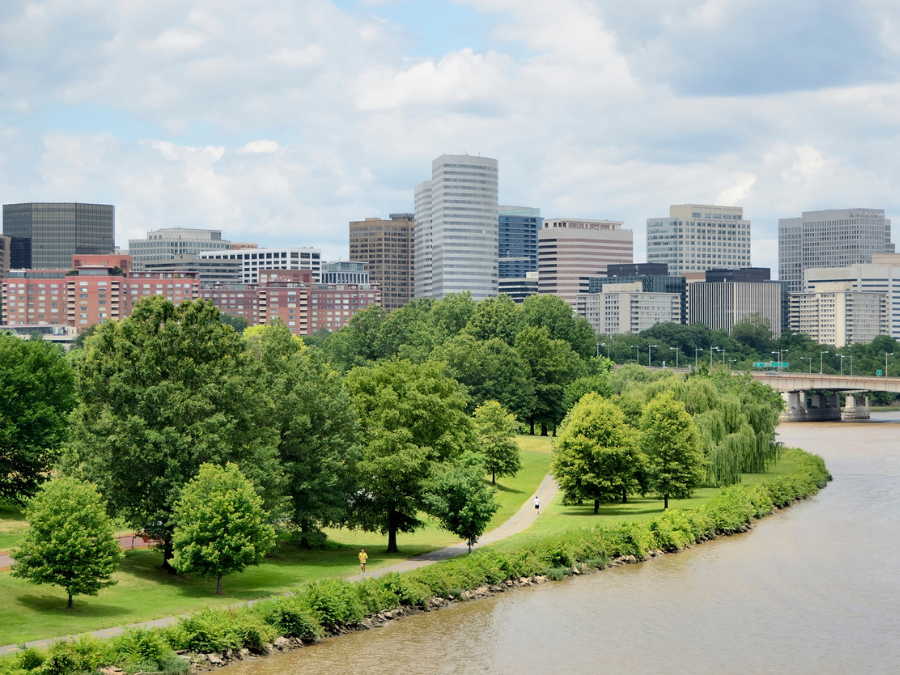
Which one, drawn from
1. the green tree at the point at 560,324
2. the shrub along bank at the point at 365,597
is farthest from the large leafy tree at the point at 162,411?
the green tree at the point at 560,324

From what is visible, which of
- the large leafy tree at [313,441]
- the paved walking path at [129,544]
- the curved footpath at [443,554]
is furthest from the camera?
the large leafy tree at [313,441]

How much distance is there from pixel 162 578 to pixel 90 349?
12146mm

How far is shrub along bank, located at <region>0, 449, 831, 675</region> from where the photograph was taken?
4162 centimetres

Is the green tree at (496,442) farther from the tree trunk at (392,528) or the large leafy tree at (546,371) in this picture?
the large leafy tree at (546,371)

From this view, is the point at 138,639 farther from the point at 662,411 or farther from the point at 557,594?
the point at 662,411

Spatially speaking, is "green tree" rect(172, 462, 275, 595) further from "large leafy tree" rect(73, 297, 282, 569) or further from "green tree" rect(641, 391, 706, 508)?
"green tree" rect(641, 391, 706, 508)

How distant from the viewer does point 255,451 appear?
6000 centimetres

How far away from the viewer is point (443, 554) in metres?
65.6

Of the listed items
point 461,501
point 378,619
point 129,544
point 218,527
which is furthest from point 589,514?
point 218,527

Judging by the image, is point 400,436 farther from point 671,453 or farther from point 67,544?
point 671,453

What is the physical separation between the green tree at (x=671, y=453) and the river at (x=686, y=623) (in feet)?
34.0

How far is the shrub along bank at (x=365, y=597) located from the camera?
4162 cm

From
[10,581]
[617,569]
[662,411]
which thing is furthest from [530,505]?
[10,581]

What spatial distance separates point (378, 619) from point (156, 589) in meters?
10.5
